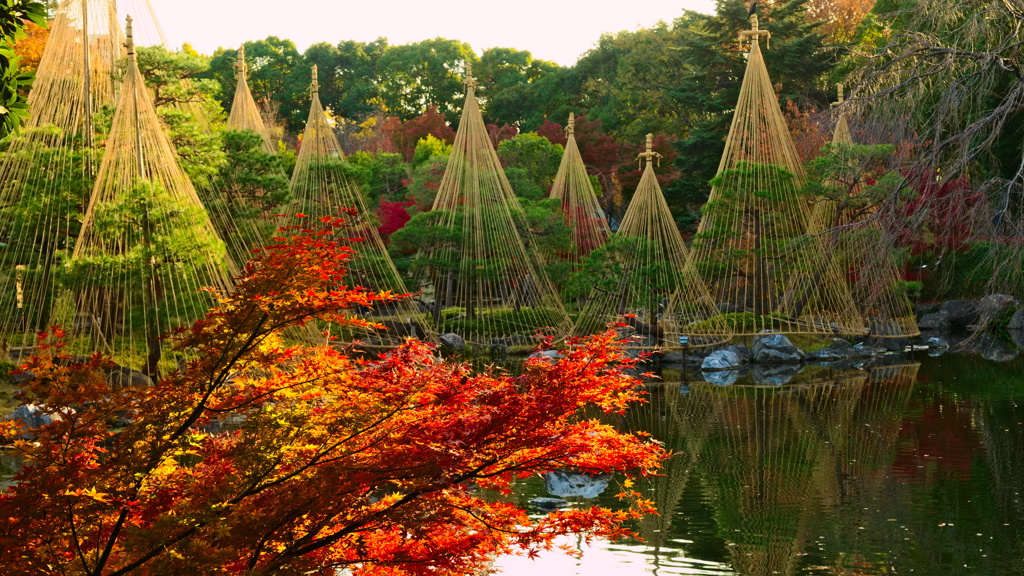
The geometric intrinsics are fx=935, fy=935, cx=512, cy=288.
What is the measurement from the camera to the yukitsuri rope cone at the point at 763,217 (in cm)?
1510

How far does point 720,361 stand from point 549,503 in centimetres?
851

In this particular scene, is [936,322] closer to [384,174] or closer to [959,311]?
[959,311]

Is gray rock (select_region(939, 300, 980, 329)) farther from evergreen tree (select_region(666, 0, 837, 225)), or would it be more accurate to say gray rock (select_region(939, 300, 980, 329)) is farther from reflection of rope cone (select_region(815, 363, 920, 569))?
reflection of rope cone (select_region(815, 363, 920, 569))

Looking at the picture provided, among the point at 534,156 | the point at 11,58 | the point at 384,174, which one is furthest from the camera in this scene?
the point at 384,174

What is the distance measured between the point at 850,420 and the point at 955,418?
1.06m

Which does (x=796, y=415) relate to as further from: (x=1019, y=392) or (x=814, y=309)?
(x=814, y=309)

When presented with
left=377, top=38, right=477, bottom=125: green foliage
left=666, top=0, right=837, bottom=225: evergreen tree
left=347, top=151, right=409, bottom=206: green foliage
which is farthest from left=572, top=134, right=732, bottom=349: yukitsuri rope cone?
left=377, top=38, right=477, bottom=125: green foliage

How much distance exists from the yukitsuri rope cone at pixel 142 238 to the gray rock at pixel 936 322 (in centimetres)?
1557

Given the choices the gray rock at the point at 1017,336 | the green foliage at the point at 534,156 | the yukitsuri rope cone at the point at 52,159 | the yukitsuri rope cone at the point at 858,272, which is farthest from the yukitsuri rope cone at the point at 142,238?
the gray rock at the point at 1017,336

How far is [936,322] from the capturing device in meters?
20.0

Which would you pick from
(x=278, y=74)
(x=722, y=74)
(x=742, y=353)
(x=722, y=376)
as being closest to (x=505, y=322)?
(x=742, y=353)

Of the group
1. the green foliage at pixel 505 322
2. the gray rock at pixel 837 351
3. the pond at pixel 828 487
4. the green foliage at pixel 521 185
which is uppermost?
the green foliage at pixel 521 185

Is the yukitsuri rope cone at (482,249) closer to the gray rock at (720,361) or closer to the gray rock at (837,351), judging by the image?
the gray rock at (720,361)

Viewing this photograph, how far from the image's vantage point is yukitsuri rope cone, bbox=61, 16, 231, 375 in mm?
9344
